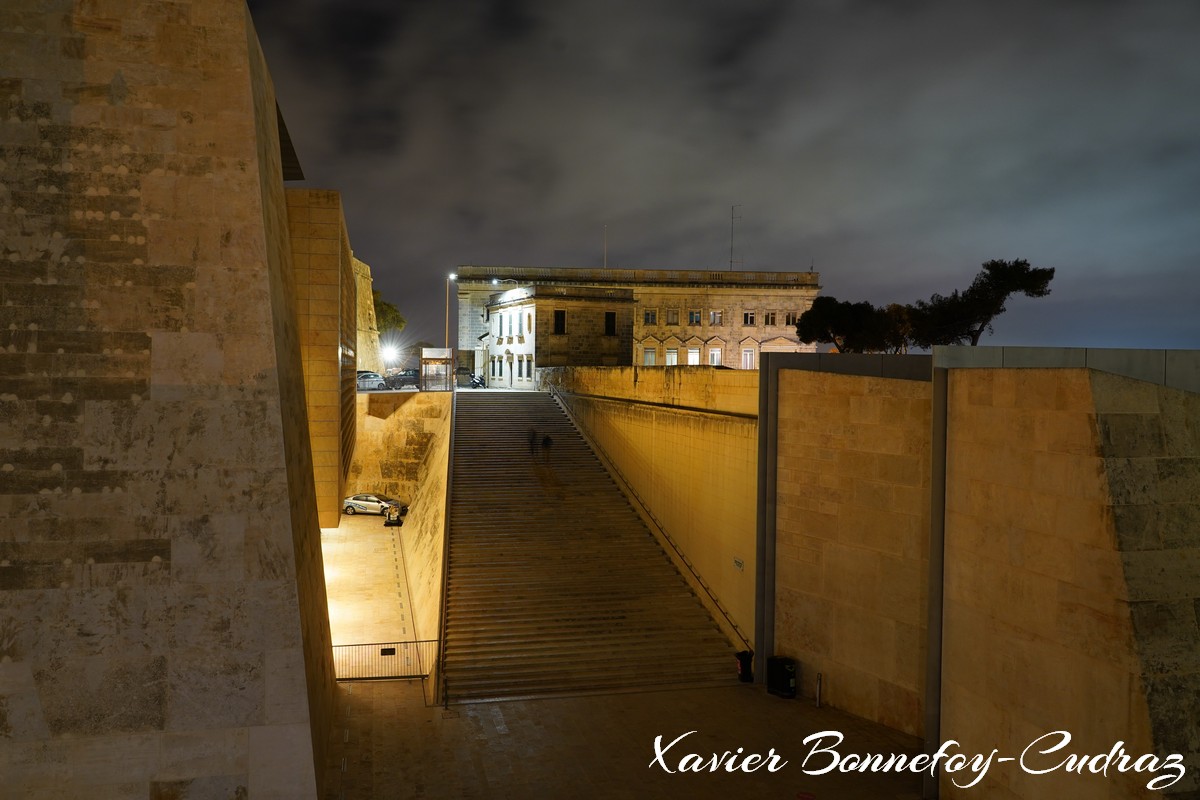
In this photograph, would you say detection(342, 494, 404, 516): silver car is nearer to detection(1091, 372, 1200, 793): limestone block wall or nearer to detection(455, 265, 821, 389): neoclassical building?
detection(455, 265, 821, 389): neoclassical building

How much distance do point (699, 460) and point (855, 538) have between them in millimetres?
4691

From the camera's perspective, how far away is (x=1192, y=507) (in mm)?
7789

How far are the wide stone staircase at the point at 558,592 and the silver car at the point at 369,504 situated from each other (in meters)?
4.92

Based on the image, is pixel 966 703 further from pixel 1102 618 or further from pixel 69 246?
pixel 69 246

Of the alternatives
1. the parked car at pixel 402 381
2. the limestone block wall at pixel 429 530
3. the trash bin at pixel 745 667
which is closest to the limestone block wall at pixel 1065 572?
the trash bin at pixel 745 667

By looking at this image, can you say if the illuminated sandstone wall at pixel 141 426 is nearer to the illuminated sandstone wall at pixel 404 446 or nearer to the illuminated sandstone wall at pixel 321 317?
the illuminated sandstone wall at pixel 321 317

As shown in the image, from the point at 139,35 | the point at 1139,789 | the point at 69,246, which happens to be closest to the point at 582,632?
the point at 1139,789

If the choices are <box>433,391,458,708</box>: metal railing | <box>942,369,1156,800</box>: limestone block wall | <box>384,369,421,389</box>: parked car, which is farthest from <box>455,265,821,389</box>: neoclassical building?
<box>942,369,1156,800</box>: limestone block wall

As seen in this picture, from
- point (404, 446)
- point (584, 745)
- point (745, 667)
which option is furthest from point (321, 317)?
point (745, 667)

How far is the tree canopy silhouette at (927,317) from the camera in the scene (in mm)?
28656

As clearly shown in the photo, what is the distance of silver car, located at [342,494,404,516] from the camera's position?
2572 cm

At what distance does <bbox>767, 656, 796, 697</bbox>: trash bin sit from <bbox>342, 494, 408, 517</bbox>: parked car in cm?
1559

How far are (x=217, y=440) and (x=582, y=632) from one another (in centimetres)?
819

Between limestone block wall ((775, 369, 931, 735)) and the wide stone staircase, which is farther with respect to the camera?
the wide stone staircase
